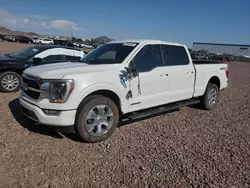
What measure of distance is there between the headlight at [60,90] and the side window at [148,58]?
1507mm

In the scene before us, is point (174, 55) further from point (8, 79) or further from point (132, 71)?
point (8, 79)

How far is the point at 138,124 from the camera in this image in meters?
5.29

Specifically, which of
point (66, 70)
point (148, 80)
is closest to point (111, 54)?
point (148, 80)

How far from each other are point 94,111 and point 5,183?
173cm

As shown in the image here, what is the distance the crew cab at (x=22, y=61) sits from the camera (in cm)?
729

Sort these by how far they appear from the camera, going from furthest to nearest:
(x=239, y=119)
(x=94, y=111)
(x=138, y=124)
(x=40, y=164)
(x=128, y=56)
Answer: (x=239, y=119) < (x=138, y=124) < (x=128, y=56) < (x=94, y=111) < (x=40, y=164)

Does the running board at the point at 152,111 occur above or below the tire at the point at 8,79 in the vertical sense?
below

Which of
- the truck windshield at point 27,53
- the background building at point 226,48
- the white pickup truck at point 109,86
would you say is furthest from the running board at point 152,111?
the background building at point 226,48

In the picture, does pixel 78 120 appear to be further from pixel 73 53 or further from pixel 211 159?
pixel 73 53

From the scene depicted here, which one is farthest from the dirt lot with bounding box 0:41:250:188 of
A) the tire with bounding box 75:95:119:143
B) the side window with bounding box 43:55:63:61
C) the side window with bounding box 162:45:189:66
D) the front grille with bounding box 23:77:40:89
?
the side window with bounding box 43:55:63:61

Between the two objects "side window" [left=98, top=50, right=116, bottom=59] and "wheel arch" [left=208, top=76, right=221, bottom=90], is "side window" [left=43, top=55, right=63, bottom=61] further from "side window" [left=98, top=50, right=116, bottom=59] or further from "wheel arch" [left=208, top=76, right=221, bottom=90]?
"wheel arch" [left=208, top=76, right=221, bottom=90]

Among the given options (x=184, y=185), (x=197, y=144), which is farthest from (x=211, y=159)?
(x=184, y=185)

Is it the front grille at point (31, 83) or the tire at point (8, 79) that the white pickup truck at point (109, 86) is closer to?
the front grille at point (31, 83)

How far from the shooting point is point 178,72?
18.0ft
